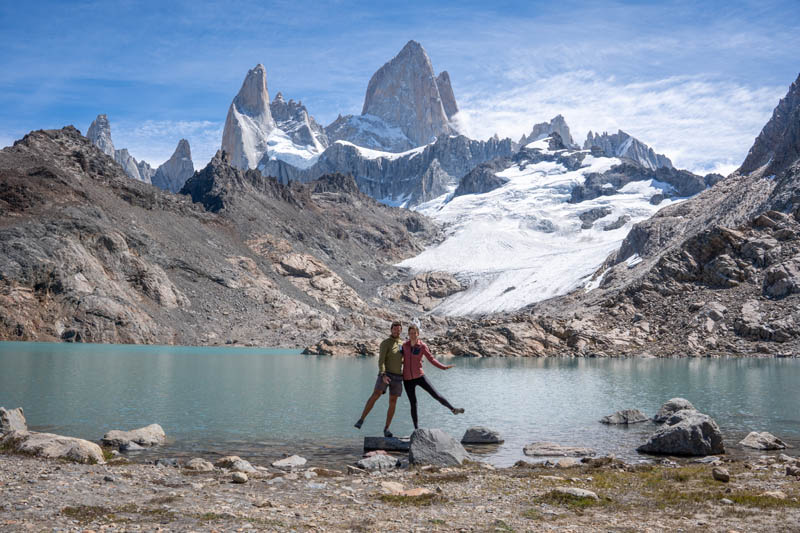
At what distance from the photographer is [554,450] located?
787 inches

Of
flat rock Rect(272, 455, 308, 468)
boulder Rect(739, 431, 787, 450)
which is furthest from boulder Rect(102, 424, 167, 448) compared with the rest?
boulder Rect(739, 431, 787, 450)

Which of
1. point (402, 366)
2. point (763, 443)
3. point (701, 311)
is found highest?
point (701, 311)

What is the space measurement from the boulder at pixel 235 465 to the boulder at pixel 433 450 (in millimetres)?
4285

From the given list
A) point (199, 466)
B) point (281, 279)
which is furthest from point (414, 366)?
point (281, 279)

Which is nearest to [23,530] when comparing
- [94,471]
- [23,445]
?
[94,471]

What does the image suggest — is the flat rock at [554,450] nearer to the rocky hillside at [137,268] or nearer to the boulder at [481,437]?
the boulder at [481,437]

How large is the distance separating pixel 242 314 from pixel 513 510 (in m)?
123

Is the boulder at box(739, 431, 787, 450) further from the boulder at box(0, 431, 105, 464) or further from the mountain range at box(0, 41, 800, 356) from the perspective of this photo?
the mountain range at box(0, 41, 800, 356)

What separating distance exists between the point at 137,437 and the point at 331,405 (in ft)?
44.3

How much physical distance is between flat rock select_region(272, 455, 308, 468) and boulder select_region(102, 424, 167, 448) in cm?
568

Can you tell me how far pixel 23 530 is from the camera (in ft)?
29.9

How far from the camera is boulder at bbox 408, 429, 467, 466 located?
674 inches

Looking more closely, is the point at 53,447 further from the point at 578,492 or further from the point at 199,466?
the point at 578,492

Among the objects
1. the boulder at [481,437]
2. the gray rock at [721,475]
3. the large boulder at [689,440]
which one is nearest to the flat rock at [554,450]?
the boulder at [481,437]
